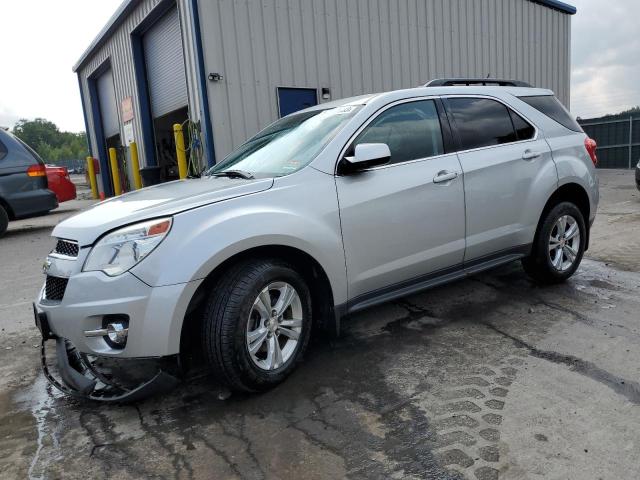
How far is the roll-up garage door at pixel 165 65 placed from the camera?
10.7m

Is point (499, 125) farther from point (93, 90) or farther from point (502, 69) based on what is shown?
point (93, 90)

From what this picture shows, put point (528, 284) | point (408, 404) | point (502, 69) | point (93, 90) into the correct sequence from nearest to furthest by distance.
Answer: point (408, 404)
point (528, 284)
point (502, 69)
point (93, 90)

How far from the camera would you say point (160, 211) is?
2.59m

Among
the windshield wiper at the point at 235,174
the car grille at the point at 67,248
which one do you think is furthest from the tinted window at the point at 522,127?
the car grille at the point at 67,248

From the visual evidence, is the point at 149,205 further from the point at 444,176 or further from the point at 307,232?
the point at 444,176

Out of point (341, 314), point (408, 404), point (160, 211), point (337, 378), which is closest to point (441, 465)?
point (408, 404)

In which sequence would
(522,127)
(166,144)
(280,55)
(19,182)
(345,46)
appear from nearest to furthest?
(522,127), (19,182), (280,55), (345,46), (166,144)

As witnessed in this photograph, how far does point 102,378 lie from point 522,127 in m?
3.61

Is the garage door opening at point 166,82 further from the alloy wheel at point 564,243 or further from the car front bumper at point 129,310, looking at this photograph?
the car front bumper at point 129,310

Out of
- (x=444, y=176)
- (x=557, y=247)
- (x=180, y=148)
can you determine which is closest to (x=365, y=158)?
(x=444, y=176)

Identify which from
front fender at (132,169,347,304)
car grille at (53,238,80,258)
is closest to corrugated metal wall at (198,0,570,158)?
car grille at (53,238,80,258)

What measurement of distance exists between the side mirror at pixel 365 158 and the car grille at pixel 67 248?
61.8 inches

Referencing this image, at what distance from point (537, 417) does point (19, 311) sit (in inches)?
176

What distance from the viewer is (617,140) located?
59.4 ft
